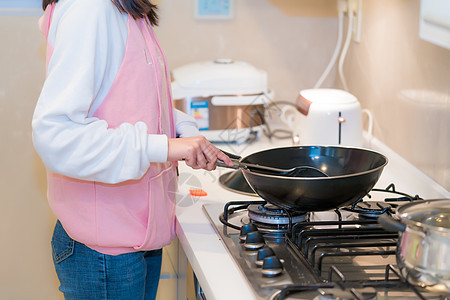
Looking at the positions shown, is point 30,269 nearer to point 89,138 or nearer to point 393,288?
point 89,138

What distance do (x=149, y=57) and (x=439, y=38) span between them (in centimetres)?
51

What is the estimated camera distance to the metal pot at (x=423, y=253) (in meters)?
0.83

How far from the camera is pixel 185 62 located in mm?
2055

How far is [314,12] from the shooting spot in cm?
208

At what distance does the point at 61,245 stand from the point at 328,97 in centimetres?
84

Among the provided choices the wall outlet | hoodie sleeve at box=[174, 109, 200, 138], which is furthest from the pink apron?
the wall outlet

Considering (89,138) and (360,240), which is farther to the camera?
(360,240)

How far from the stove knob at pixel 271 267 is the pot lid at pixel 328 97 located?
77 cm

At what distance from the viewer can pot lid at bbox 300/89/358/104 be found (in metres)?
1.65

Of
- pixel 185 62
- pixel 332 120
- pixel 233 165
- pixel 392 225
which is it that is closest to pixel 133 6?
pixel 233 165

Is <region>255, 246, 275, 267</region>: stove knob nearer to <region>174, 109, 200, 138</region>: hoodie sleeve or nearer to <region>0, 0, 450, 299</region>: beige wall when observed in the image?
<region>174, 109, 200, 138</region>: hoodie sleeve

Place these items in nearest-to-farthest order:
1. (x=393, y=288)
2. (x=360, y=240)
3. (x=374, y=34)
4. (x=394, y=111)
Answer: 1. (x=393, y=288)
2. (x=360, y=240)
3. (x=394, y=111)
4. (x=374, y=34)

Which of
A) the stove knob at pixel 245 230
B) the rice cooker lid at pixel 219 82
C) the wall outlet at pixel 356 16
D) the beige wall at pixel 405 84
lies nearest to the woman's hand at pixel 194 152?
the stove knob at pixel 245 230

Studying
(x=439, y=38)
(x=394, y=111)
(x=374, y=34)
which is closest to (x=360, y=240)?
(x=439, y=38)
